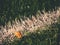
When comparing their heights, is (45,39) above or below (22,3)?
below

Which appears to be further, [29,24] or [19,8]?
[19,8]

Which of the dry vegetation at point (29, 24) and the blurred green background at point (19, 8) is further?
the blurred green background at point (19, 8)

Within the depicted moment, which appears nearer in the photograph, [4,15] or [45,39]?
[45,39]

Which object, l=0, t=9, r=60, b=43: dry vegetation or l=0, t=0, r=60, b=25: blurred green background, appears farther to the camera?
l=0, t=0, r=60, b=25: blurred green background

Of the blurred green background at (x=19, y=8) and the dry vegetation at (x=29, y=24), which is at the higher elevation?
the blurred green background at (x=19, y=8)

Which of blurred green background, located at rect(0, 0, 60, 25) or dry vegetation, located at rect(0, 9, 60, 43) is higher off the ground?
blurred green background, located at rect(0, 0, 60, 25)

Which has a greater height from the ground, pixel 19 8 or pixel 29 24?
pixel 19 8

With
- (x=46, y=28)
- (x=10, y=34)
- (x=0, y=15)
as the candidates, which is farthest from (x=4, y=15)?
(x=46, y=28)

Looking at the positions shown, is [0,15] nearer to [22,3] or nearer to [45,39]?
[22,3]
